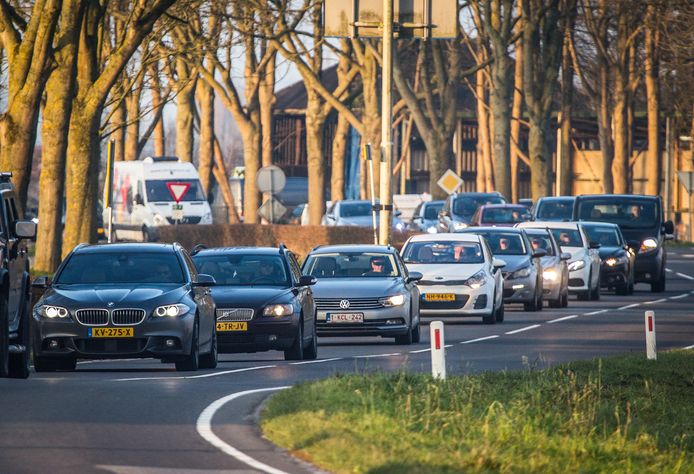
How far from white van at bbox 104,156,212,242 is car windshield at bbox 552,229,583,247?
57.9 feet

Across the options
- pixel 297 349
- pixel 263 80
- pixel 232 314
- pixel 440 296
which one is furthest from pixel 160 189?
pixel 297 349

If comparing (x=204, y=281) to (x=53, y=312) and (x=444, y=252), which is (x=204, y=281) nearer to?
(x=53, y=312)

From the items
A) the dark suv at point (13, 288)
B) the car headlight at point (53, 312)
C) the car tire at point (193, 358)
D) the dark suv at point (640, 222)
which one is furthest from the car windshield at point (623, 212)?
the dark suv at point (13, 288)

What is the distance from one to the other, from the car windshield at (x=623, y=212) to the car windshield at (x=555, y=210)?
114 centimetres

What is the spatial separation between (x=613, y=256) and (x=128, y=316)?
76.9 feet

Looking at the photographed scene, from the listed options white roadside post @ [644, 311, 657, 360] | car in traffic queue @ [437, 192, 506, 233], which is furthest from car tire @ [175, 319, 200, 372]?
car in traffic queue @ [437, 192, 506, 233]

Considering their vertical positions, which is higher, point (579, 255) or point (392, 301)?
point (392, 301)

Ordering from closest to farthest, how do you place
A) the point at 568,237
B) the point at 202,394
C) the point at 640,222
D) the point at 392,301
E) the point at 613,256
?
the point at 202,394, the point at 392,301, the point at 568,237, the point at 613,256, the point at 640,222

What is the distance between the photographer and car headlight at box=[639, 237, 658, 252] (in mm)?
42316

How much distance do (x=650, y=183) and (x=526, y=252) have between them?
43715 mm

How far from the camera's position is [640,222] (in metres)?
43.7

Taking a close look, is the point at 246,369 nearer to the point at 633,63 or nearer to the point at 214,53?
the point at 214,53

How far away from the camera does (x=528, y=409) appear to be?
1445 cm

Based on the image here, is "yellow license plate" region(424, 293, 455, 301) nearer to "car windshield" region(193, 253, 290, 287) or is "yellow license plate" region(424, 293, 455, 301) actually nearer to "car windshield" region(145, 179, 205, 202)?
"car windshield" region(193, 253, 290, 287)
